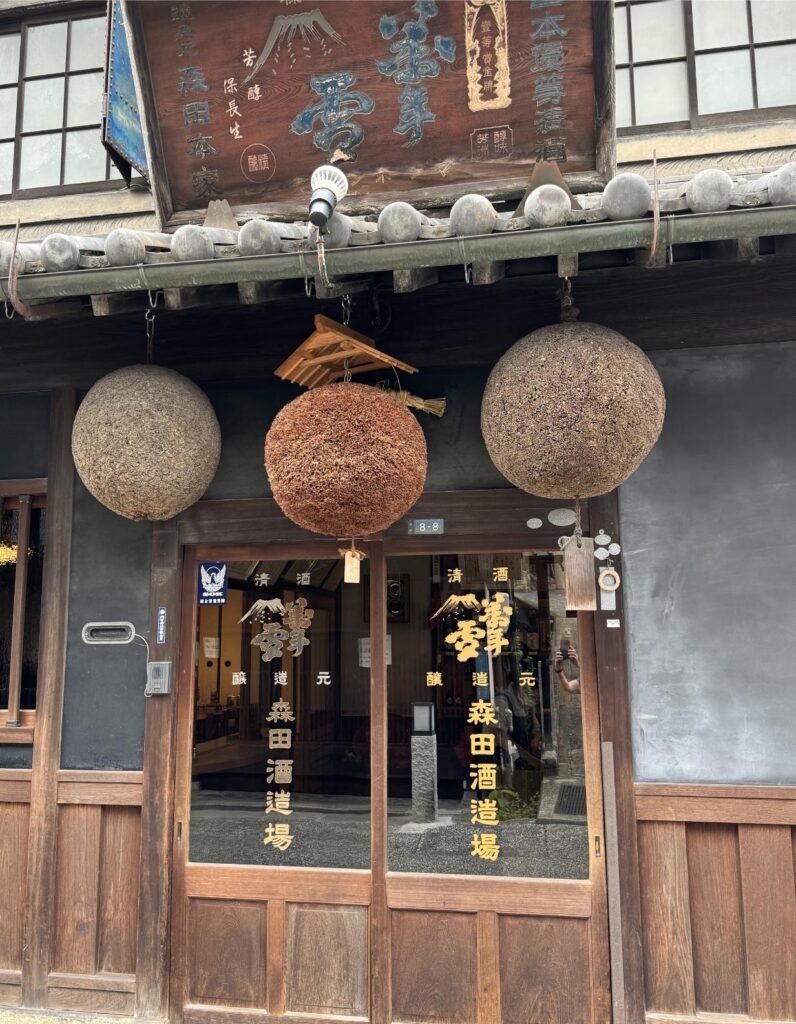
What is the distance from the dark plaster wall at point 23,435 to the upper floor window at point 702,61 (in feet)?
15.5

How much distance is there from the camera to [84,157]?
20.8 feet

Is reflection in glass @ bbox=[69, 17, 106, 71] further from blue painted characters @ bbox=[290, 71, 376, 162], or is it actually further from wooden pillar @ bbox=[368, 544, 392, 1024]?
wooden pillar @ bbox=[368, 544, 392, 1024]

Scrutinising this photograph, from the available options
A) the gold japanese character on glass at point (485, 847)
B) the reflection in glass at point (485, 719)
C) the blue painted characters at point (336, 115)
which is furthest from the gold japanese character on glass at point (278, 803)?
the blue painted characters at point (336, 115)

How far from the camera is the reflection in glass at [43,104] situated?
6.42 meters

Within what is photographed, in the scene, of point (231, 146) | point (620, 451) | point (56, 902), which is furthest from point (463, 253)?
point (56, 902)

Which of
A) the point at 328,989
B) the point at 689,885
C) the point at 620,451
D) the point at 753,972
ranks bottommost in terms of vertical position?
the point at 328,989

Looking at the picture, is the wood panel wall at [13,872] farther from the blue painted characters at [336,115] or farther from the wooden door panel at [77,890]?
the blue painted characters at [336,115]

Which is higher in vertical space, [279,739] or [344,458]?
[344,458]

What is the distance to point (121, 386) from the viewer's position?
14.1 feet

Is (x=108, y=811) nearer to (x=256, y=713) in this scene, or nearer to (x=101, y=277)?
(x=256, y=713)

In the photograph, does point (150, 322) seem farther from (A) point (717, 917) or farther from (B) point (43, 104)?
(A) point (717, 917)

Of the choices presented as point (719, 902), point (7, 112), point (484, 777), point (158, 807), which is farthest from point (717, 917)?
point (7, 112)

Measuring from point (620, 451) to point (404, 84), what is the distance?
2509mm

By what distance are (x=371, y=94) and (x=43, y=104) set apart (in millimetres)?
3762
